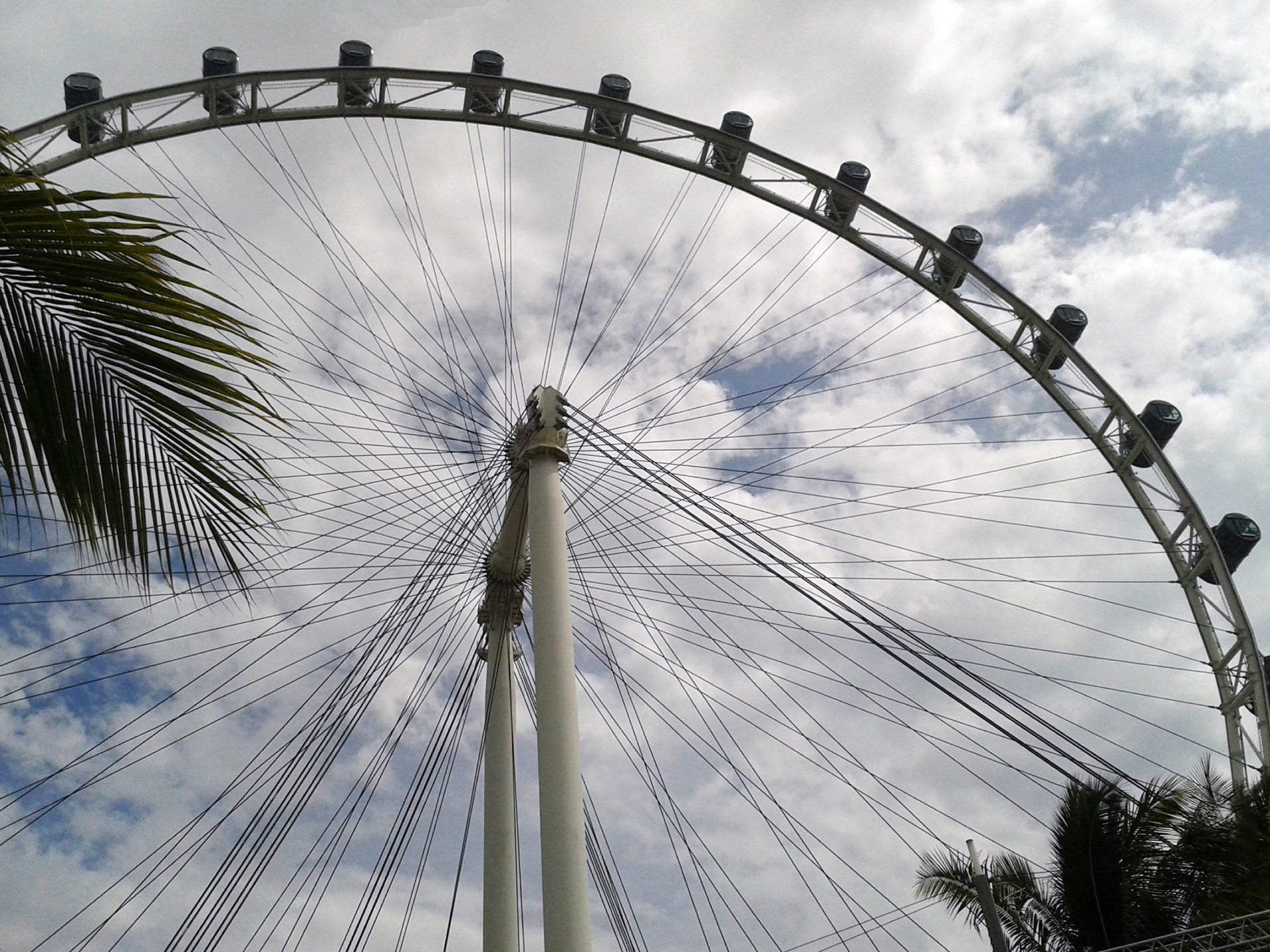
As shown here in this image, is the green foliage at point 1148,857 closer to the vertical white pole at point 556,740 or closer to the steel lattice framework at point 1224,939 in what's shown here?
the steel lattice framework at point 1224,939

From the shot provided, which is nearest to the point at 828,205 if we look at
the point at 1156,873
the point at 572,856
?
the point at 1156,873

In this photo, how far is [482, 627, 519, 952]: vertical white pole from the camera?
15922 millimetres

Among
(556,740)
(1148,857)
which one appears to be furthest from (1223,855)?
(556,740)

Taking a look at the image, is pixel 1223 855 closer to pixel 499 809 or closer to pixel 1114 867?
pixel 1114 867

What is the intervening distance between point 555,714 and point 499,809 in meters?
4.46

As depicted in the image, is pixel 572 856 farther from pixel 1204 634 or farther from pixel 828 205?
pixel 1204 634

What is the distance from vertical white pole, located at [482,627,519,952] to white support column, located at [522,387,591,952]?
3.78 m

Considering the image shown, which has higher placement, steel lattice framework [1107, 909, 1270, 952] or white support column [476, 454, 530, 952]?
white support column [476, 454, 530, 952]

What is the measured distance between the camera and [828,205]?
2364cm

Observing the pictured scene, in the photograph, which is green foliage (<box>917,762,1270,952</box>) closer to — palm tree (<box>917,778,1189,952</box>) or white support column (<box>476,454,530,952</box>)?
palm tree (<box>917,778,1189,952</box>)

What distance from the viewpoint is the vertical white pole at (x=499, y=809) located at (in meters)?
15.9

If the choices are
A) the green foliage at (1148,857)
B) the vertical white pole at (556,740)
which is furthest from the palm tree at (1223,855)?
the vertical white pole at (556,740)

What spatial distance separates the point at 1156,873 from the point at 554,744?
9.94m

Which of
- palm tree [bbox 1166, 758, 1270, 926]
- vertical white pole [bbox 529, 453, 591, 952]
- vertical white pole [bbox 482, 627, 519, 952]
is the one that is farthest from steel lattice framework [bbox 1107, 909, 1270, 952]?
vertical white pole [bbox 482, 627, 519, 952]
